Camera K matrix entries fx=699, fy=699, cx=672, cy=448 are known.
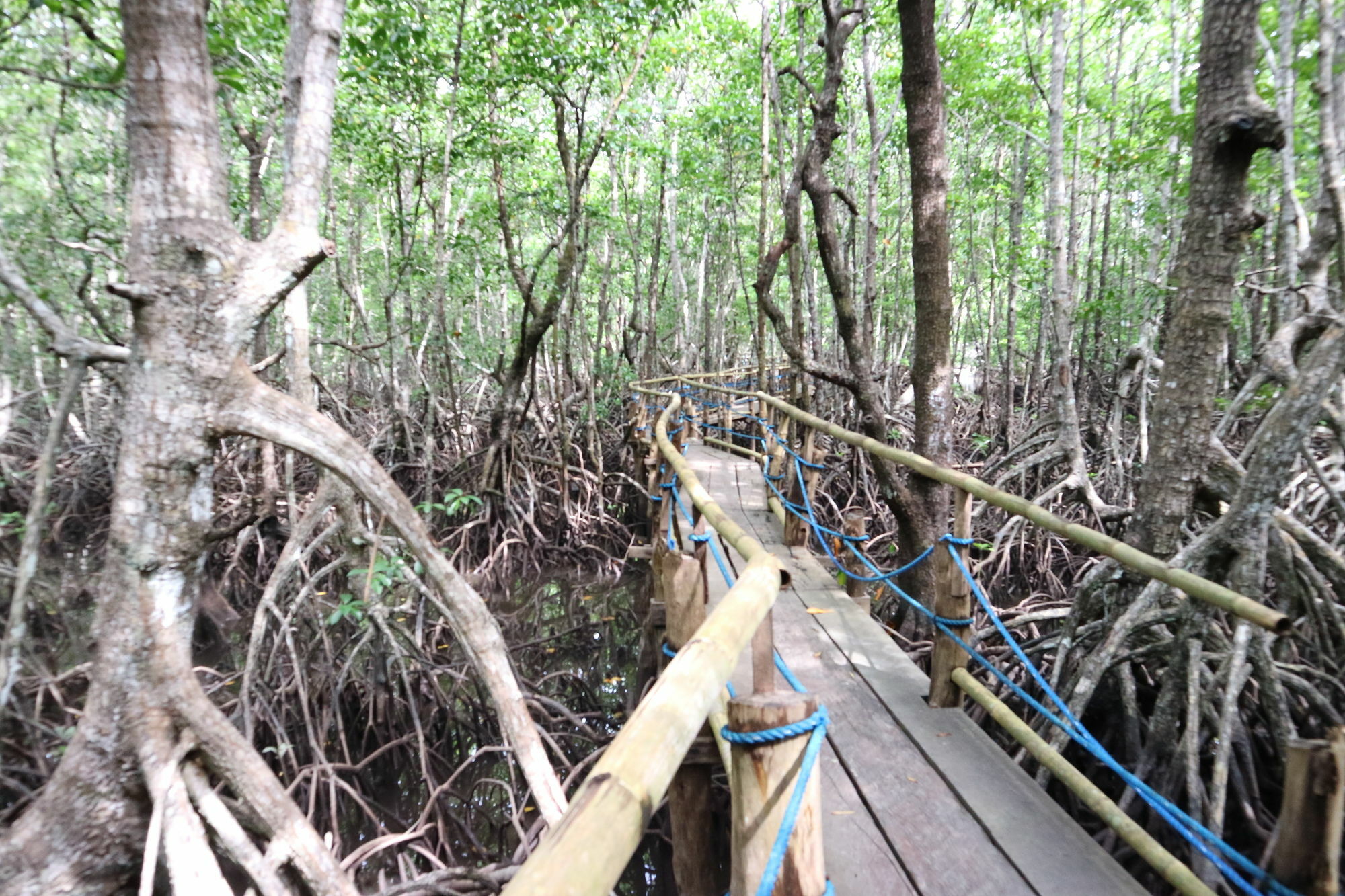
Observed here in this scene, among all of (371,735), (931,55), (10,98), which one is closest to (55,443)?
(371,735)

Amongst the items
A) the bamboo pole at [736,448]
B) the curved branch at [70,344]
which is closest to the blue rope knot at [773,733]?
the curved branch at [70,344]

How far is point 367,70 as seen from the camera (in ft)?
18.2

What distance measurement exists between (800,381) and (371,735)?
5363 millimetres

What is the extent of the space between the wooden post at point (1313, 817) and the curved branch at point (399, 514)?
152cm

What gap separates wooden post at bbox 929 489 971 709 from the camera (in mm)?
2354

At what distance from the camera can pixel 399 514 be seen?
78.0 inches

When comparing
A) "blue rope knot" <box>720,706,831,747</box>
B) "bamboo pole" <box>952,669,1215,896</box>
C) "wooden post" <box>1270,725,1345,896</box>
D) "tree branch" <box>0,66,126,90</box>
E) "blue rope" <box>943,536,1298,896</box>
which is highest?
"tree branch" <box>0,66,126,90</box>

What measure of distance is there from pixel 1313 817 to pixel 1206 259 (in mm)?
2260

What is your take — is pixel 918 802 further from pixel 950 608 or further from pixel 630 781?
pixel 630 781

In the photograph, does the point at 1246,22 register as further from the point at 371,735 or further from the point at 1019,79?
the point at 1019,79

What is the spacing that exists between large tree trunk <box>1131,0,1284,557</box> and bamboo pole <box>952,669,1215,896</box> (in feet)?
4.07

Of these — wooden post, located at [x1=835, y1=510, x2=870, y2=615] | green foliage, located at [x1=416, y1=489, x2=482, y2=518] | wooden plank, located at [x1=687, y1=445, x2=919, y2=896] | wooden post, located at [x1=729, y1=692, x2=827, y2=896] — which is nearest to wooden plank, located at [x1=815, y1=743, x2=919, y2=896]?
wooden plank, located at [x1=687, y1=445, x2=919, y2=896]

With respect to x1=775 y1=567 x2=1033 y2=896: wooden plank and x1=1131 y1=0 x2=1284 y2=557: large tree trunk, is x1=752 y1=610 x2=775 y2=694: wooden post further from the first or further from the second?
x1=1131 y1=0 x2=1284 y2=557: large tree trunk

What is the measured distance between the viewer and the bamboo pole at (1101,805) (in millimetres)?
1485
